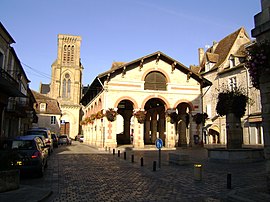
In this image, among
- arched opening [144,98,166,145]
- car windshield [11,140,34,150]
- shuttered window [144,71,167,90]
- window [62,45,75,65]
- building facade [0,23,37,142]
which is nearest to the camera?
car windshield [11,140,34,150]

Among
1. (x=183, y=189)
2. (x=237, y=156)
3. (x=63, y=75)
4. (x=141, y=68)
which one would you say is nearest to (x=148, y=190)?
(x=183, y=189)

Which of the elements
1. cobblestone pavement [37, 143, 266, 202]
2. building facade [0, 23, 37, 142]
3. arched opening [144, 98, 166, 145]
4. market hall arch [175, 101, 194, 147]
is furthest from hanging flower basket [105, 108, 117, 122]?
cobblestone pavement [37, 143, 266, 202]

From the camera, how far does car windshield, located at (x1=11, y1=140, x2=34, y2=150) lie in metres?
9.97

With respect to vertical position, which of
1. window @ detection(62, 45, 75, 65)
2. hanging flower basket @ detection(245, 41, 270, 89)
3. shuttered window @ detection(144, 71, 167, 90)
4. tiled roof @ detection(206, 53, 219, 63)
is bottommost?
hanging flower basket @ detection(245, 41, 270, 89)

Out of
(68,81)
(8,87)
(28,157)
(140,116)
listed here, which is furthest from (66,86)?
(28,157)

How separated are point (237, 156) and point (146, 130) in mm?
24520

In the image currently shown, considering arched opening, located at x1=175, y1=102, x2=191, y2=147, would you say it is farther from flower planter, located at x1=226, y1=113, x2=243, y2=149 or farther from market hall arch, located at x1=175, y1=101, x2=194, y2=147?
flower planter, located at x1=226, y1=113, x2=243, y2=149

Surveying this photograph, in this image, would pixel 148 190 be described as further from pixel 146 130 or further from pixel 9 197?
pixel 146 130

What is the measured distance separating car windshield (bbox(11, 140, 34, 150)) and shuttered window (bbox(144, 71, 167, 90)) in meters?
18.5

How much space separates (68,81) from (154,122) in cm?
3626

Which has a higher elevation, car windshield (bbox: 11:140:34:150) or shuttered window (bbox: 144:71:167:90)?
shuttered window (bbox: 144:71:167:90)

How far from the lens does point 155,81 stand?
Answer: 27969 millimetres

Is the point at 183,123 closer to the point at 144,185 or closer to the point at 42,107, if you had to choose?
the point at 144,185

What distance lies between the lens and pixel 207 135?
3831 centimetres
